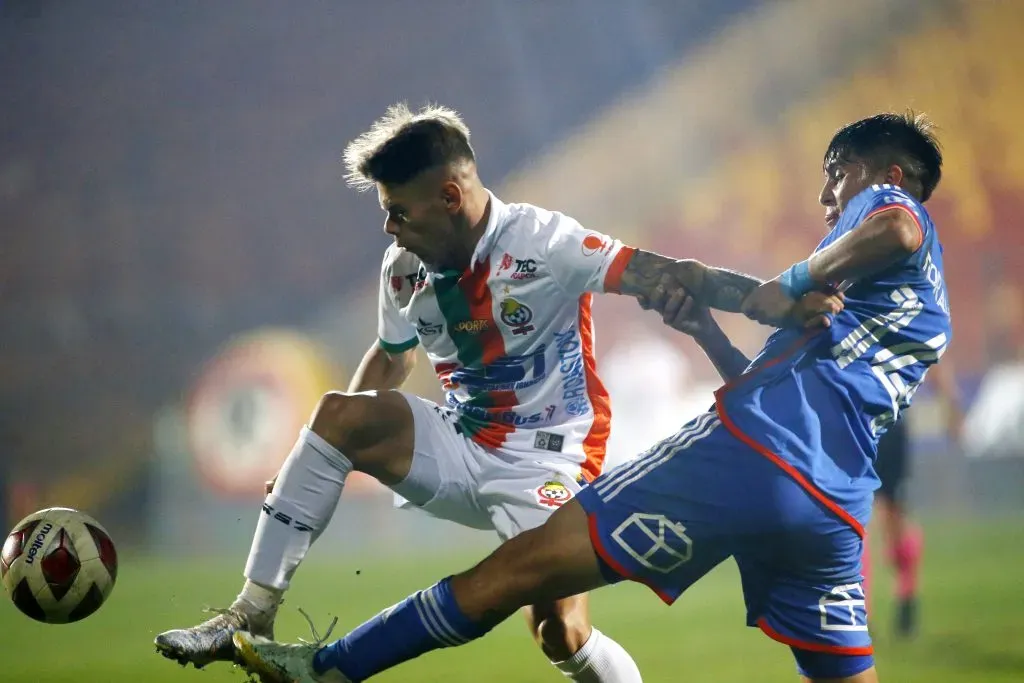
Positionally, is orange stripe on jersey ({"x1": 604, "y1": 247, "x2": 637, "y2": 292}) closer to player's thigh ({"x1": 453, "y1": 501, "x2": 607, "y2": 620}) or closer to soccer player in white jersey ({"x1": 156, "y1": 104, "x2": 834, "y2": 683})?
soccer player in white jersey ({"x1": 156, "y1": 104, "x2": 834, "y2": 683})

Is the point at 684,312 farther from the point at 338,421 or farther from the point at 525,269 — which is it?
the point at 338,421

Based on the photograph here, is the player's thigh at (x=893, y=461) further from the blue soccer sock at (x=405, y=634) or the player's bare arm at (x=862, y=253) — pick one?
the blue soccer sock at (x=405, y=634)

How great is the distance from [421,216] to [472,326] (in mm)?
349

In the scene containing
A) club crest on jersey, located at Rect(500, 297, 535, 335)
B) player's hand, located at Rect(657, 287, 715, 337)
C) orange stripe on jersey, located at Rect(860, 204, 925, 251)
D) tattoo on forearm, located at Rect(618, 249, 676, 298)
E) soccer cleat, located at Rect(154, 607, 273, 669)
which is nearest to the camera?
orange stripe on jersey, located at Rect(860, 204, 925, 251)

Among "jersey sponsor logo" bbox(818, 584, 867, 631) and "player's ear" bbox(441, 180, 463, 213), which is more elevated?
"player's ear" bbox(441, 180, 463, 213)

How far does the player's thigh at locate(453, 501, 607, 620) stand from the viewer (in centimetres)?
217

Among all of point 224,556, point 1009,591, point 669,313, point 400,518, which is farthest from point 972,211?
point 669,313

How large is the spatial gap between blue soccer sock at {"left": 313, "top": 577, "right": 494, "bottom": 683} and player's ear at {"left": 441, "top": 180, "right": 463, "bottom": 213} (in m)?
1.08

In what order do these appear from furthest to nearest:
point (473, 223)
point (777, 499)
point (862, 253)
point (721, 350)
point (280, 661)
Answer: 1. point (473, 223)
2. point (721, 350)
3. point (280, 661)
4. point (862, 253)
5. point (777, 499)

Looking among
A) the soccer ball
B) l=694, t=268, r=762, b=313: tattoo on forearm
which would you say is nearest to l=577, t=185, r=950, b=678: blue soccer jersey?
l=694, t=268, r=762, b=313: tattoo on forearm

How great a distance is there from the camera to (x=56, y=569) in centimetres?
297

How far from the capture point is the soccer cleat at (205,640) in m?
2.40

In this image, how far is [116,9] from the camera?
27.8 ft

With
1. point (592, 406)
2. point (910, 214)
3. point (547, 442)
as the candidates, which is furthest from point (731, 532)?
point (592, 406)
